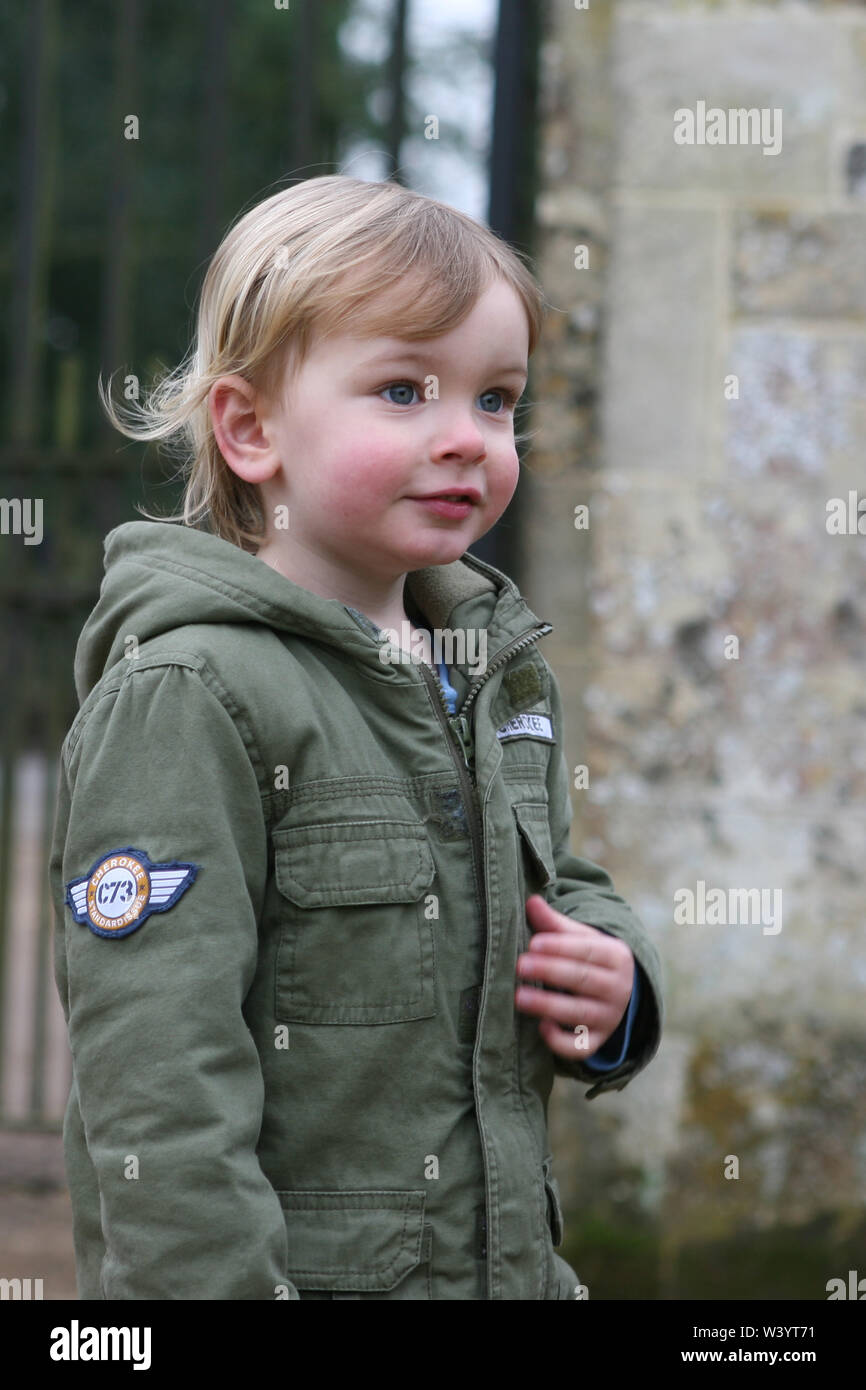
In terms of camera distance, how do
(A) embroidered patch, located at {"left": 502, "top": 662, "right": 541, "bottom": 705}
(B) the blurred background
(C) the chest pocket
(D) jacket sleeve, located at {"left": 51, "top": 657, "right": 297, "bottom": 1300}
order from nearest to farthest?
(D) jacket sleeve, located at {"left": 51, "top": 657, "right": 297, "bottom": 1300}
(C) the chest pocket
(A) embroidered patch, located at {"left": 502, "top": 662, "right": 541, "bottom": 705}
(B) the blurred background

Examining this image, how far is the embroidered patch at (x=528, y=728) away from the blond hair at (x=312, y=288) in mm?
283

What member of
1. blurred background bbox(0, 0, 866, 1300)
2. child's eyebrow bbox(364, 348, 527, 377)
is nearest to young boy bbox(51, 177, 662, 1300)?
child's eyebrow bbox(364, 348, 527, 377)

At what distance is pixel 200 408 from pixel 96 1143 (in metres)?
0.65

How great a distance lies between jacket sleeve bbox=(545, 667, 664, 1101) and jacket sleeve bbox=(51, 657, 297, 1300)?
1.20 ft

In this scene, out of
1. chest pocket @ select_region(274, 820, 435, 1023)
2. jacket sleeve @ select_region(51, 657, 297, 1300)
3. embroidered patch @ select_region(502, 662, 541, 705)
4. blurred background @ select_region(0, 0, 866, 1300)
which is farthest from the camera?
blurred background @ select_region(0, 0, 866, 1300)

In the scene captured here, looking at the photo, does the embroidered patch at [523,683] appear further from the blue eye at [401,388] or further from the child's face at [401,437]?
the blue eye at [401,388]

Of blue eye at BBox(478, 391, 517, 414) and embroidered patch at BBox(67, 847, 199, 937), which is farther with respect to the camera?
blue eye at BBox(478, 391, 517, 414)

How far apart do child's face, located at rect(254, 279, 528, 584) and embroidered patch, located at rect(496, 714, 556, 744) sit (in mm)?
180

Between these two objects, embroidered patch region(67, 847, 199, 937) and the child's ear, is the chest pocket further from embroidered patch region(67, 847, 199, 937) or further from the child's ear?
the child's ear

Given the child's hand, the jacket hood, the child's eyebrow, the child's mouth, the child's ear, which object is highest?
the child's eyebrow

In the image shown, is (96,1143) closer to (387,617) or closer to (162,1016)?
(162,1016)

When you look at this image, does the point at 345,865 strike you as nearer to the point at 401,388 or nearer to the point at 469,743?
the point at 469,743

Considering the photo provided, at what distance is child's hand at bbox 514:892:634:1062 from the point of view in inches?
51.9

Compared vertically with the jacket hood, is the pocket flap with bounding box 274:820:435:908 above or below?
below
